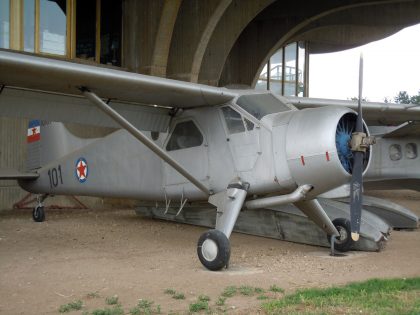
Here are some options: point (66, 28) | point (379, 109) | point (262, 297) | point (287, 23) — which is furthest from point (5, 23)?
point (287, 23)

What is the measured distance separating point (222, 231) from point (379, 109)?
19.7ft

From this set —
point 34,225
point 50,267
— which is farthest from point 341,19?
point 50,267

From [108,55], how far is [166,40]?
2187 millimetres

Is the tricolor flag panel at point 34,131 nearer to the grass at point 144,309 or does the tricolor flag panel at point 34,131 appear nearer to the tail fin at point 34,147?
the tail fin at point 34,147

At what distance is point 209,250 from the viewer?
6766mm

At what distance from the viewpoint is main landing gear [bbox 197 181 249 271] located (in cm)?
662

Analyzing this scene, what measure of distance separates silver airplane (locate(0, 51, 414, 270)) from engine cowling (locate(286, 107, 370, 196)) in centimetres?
1

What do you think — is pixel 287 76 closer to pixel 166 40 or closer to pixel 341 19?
pixel 341 19

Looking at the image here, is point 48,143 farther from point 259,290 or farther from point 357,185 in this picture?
point 259,290

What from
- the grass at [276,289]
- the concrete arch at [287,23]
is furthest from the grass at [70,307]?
the concrete arch at [287,23]

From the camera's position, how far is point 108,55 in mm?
16469

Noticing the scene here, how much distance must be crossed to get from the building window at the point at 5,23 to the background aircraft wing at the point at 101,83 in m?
7.26

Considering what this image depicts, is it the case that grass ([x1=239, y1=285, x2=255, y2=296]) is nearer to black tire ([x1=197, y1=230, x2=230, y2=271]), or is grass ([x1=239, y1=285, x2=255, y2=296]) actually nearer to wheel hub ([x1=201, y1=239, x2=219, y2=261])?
black tire ([x1=197, y1=230, x2=230, y2=271])

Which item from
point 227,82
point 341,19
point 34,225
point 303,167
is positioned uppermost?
point 341,19
